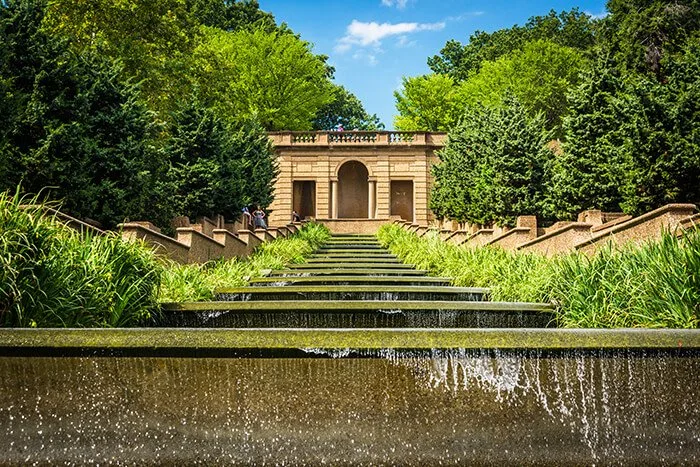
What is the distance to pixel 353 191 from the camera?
139 feet

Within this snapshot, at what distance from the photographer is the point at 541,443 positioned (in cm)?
431

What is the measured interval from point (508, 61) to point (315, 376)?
40733 mm

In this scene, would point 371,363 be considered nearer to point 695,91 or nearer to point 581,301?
point 581,301

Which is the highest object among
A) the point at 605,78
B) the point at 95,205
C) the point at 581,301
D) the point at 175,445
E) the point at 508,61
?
the point at 508,61

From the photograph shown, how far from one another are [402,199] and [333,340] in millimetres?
36955

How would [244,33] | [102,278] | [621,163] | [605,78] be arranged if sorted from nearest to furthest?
[102,278] < [621,163] < [605,78] < [244,33]

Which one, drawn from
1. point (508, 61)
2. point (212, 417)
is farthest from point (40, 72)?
point (508, 61)

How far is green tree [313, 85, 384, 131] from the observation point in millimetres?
56469

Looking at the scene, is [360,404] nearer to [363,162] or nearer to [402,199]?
[363,162]

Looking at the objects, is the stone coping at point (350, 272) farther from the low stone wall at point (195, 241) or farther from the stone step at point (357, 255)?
the stone step at point (357, 255)

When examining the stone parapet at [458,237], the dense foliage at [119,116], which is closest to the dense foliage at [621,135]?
the stone parapet at [458,237]

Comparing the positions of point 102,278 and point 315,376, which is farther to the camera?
point 102,278

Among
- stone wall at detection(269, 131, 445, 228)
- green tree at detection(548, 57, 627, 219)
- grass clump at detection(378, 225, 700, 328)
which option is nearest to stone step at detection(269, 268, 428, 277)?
grass clump at detection(378, 225, 700, 328)

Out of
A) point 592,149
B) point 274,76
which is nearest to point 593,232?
point 592,149
